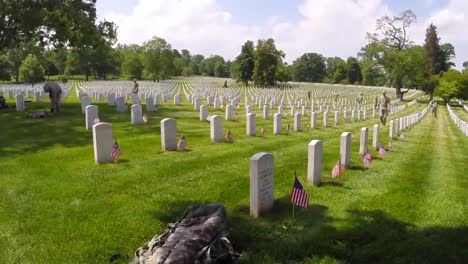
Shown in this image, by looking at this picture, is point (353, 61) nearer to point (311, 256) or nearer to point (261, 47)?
point (261, 47)

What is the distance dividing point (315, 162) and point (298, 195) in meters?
1.90

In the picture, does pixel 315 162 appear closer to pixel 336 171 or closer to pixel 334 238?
pixel 336 171

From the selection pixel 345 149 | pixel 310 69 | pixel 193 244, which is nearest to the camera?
pixel 193 244

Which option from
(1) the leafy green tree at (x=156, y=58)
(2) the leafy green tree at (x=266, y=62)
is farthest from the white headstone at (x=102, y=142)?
(1) the leafy green tree at (x=156, y=58)

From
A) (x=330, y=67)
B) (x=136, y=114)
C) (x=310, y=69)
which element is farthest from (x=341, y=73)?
(x=136, y=114)

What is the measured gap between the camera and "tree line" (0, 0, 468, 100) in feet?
72.6

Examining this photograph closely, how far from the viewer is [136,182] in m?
8.85

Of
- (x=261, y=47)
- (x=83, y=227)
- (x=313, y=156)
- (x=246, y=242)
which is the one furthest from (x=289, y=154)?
(x=261, y=47)

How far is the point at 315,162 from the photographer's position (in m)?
8.77

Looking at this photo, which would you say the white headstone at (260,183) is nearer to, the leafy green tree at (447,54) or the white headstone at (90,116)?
the white headstone at (90,116)

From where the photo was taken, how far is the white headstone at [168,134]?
1175 centimetres

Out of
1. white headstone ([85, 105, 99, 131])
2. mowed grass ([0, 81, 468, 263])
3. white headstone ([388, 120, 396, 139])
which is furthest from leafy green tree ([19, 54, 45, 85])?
white headstone ([388, 120, 396, 139])

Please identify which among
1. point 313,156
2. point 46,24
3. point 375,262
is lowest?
point 375,262

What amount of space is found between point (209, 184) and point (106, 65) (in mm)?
100025
